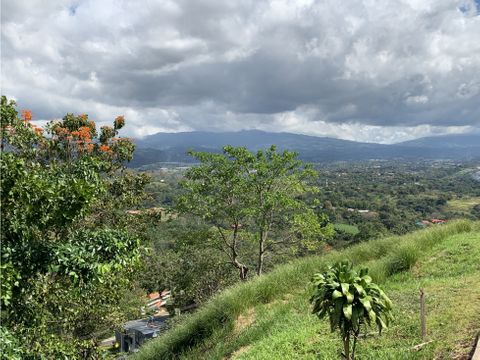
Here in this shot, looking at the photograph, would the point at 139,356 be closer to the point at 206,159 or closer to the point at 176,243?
the point at 176,243

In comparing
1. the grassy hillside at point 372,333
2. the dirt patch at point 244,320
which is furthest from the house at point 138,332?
the dirt patch at point 244,320

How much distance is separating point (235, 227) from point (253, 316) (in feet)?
27.4

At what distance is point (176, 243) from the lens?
61.1 feet

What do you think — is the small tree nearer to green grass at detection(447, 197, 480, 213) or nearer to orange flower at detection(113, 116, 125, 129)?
orange flower at detection(113, 116, 125, 129)

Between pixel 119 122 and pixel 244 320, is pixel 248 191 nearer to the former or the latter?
pixel 119 122

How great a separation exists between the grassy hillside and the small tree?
70.5 inches

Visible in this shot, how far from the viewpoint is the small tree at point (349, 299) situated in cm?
469

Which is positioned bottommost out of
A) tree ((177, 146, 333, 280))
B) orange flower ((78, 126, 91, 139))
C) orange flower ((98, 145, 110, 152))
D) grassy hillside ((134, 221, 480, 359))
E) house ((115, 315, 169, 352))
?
house ((115, 315, 169, 352))

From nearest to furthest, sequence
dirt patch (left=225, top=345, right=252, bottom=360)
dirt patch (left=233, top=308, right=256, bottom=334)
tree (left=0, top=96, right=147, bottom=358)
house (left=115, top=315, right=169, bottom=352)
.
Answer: tree (left=0, top=96, right=147, bottom=358), dirt patch (left=225, top=345, right=252, bottom=360), dirt patch (left=233, top=308, right=256, bottom=334), house (left=115, top=315, right=169, bottom=352)

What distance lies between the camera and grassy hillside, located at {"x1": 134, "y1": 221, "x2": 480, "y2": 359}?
6668 mm

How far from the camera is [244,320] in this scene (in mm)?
9680

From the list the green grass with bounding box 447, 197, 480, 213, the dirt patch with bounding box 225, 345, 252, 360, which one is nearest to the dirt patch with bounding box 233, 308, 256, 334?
the dirt patch with bounding box 225, 345, 252, 360

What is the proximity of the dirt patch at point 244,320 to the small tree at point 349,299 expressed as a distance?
15.5ft

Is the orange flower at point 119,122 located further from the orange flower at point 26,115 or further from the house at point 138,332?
the house at point 138,332
